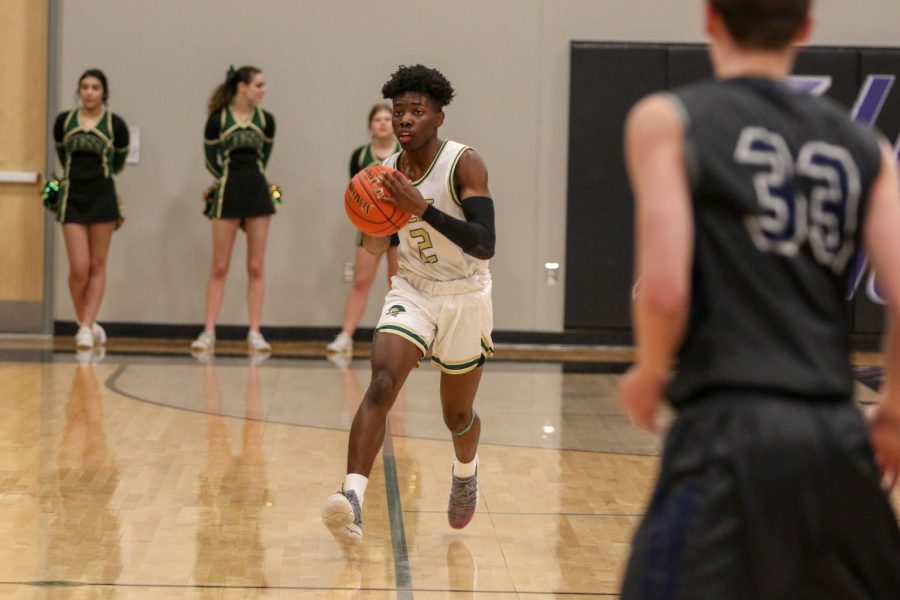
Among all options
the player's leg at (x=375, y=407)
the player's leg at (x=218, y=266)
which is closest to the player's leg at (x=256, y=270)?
the player's leg at (x=218, y=266)

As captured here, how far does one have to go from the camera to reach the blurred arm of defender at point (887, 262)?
194 cm

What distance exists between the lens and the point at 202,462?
5645 mm

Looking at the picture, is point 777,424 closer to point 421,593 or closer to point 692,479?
point 692,479

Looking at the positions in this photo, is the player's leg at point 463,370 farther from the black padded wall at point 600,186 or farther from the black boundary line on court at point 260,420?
the black padded wall at point 600,186

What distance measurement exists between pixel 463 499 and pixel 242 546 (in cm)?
78

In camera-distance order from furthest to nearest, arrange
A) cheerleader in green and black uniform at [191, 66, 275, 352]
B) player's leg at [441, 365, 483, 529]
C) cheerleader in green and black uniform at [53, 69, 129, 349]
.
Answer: cheerleader in green and black uniform at [191, 66, 275, 352] → cheerleader in green and black uniform at [53, 69, 129, 349] → player's leg at [441, 365, 483, 529]

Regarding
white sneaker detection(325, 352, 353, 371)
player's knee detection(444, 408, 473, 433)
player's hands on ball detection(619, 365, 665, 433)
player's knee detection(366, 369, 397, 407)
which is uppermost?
player's hands on ball detection(619, 365, 665, 433)

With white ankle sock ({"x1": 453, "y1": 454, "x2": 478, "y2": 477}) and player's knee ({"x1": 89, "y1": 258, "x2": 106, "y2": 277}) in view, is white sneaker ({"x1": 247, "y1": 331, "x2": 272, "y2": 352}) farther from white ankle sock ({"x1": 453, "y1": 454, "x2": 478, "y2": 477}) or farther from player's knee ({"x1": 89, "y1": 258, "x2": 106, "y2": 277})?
white ankle sock ({"x1": 453, "y1": 454, "x2": 478, "y2": 477})

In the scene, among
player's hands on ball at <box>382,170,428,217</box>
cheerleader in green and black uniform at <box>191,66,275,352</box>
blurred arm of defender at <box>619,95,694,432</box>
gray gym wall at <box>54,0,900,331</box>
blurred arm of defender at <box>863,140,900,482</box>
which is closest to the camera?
blurred arm of defender at <box>619,95,694,432</box>

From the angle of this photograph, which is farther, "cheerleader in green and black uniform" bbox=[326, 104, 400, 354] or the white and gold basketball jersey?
"cheerleader in green and black uniform" bbox=[326, 104, 400, 354]

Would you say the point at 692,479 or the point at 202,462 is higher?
A: the point at 692,479

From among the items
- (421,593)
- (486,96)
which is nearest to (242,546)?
(421,593)

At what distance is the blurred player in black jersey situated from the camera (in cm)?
186

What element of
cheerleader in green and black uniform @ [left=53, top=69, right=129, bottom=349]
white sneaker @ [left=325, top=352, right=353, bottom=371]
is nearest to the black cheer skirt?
cheerleader in green and black uniform @ [left=53, top=69, right=129, bottom=349]
